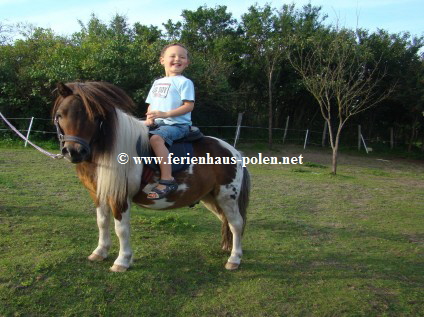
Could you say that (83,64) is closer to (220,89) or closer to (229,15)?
(220,89)

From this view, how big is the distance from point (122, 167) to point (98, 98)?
646mm

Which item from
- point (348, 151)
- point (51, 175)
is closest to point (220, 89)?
point (348, 151)

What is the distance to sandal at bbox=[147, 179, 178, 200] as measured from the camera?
3.53 meters

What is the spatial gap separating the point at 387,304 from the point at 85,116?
3.18 metres

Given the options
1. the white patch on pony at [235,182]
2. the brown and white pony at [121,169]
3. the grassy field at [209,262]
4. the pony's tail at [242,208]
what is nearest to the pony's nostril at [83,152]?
the brown and white pony at [121,169]

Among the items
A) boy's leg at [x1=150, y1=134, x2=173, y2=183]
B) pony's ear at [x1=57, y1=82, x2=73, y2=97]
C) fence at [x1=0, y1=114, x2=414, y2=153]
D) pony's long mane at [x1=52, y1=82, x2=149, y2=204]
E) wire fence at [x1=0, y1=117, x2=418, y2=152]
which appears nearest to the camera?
pony's ear at [x1=57, y1=82, x2=73, y2=97]

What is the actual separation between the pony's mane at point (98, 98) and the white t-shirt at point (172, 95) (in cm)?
37

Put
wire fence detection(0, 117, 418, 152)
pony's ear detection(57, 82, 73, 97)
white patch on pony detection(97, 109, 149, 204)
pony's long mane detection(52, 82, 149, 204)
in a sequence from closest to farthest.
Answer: pony's ear detection(57, 82, 73, 97), pony's long mane detection(52, 82, 149, 204), white patch on pony detection(97, 109, 149, 204), wire fence detection(0, 117, 418, 152)

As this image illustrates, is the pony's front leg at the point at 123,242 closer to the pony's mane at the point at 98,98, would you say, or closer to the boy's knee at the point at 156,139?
the boy's knee at the point at 156,139

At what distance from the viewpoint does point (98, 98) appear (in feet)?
10.2

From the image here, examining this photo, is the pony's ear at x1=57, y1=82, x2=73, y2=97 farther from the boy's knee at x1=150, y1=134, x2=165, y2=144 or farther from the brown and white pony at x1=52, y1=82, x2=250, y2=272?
the boy's knee at x1=150, y1=134, x2=165, y2=144

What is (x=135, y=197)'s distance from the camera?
3.64 metres
